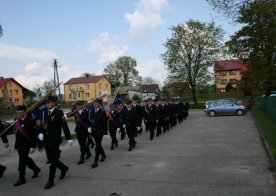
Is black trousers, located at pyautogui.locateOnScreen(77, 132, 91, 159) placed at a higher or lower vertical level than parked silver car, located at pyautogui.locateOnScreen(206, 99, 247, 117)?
lower

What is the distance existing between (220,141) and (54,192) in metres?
8.36

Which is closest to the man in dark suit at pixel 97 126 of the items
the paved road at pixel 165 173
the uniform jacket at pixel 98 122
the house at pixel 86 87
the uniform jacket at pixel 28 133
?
the uniform jacket at pixel 98 122

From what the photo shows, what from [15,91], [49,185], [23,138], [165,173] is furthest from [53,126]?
[15,91]

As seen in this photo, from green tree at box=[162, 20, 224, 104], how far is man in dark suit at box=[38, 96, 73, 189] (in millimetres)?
42144

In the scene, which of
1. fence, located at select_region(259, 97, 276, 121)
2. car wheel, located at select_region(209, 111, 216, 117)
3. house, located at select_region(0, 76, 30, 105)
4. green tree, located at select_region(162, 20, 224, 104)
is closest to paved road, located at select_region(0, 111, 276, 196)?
fence, located at select_region(259, 97, 276, 121)

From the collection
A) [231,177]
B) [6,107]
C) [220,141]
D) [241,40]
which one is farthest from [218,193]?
[6,107]

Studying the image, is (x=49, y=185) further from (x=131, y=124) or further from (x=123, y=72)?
(x=123, y=72)

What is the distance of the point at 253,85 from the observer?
1516 inches

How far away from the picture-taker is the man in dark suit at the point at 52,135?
7.62 m

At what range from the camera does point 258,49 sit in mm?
34250

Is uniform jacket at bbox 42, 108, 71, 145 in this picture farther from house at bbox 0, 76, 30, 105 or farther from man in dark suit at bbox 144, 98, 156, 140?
house at bbox 0, 76, 30, 105

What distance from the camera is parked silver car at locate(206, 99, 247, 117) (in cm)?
2912

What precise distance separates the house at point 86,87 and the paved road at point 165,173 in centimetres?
7698

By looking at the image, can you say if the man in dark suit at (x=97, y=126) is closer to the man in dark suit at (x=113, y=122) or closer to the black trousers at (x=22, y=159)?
the black trousers at (x=22, y=159)
